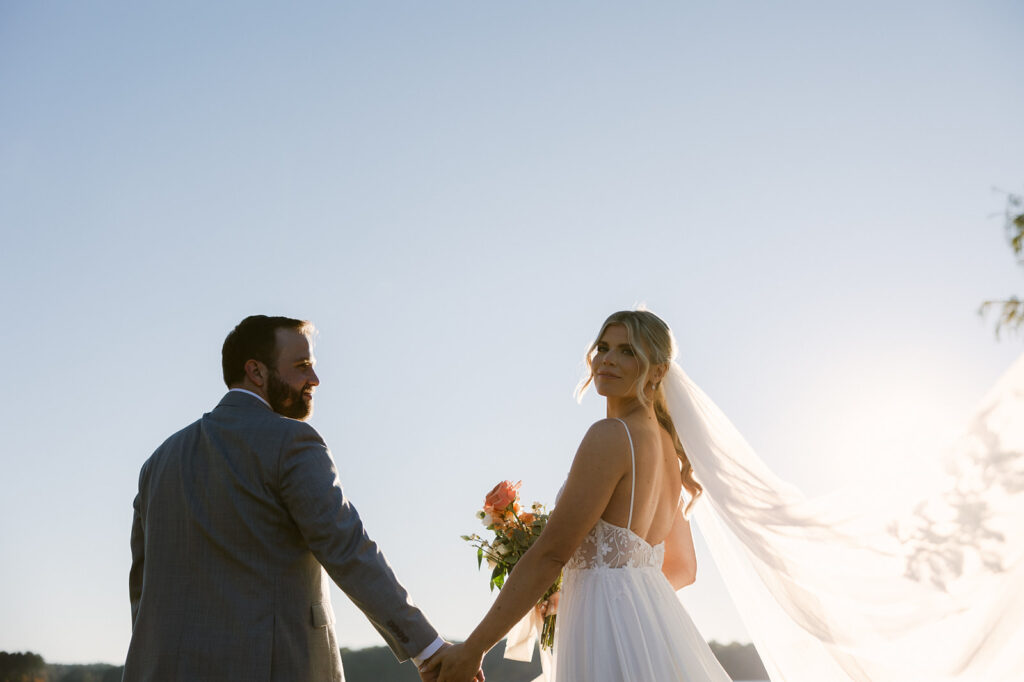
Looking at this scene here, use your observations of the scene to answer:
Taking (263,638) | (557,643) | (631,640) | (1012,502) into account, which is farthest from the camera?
(557,643)

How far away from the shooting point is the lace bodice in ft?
12.2

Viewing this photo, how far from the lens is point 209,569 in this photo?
11.1 feet

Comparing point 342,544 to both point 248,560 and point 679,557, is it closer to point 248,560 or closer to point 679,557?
point 248,560

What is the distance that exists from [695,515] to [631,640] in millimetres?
1046

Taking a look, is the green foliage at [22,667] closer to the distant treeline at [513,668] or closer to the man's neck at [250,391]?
the distant treeline at [513,668]

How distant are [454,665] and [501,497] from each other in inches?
34.4

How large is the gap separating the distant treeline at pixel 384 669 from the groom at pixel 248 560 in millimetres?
277

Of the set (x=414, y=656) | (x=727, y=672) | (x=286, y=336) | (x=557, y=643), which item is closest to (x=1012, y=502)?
(x=727, y=672)

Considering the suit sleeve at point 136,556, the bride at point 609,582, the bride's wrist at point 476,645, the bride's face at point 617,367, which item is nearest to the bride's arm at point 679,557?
the bride at point 609,582

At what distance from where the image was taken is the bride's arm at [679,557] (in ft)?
14.2

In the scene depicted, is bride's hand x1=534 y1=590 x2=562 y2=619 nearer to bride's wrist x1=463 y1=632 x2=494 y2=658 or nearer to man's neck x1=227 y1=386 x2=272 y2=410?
bride's wrist x1=463 y1=632 x2=494 y2=658

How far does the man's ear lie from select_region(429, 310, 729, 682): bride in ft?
4.72

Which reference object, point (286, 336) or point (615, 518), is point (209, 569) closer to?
point (286, 336)

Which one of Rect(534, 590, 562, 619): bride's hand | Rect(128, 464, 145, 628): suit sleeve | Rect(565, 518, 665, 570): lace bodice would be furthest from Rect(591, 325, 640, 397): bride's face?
Rect(128, 464, 145, 628): suit sleeve
